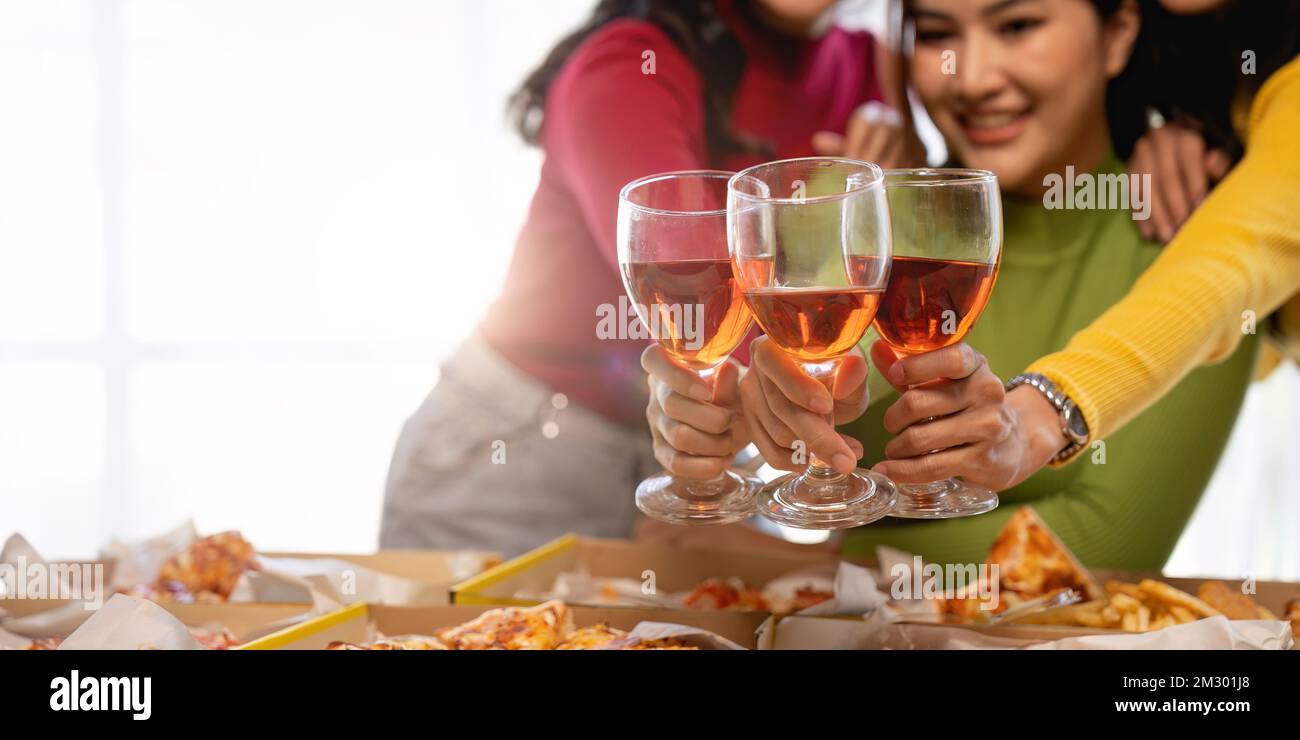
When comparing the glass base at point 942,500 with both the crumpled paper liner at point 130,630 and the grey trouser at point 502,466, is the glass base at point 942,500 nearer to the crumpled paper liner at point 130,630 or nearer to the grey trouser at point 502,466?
the crumpled paper liner at point 130,630

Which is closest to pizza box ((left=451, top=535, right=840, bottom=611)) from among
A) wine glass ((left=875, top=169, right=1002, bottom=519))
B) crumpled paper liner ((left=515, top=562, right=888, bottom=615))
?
crumpled paper liner ((left=515, top=562, right=888, bottom=615))

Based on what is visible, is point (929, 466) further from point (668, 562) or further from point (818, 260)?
point (668, 562)

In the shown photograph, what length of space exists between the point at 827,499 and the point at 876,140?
4.01ft

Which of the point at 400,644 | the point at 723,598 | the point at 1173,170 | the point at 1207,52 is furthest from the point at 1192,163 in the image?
the point at 400,644

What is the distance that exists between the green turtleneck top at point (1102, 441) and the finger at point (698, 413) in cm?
88

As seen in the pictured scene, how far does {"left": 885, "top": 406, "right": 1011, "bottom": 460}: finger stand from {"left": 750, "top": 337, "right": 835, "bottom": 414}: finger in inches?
2.5

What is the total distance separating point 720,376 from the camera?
30.4 inches

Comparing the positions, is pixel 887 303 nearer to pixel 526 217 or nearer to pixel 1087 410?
pixel 1087 410

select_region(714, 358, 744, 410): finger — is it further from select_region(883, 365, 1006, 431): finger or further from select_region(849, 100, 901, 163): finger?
select_region(849, 100, 901, 163): finger

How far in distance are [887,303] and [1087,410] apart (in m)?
0.31

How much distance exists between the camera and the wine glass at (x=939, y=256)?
689 mm

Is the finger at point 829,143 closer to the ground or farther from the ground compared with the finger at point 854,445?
farther from the ground

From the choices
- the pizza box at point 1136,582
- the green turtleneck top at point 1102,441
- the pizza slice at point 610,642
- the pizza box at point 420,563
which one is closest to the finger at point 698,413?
the pizza slice at point 610,642
